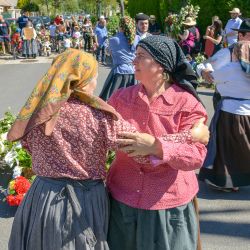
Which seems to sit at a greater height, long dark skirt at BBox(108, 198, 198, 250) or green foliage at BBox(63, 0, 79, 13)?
long dark skirt at BBox(108, 198, 198, 250)

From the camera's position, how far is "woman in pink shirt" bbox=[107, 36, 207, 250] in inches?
89.4

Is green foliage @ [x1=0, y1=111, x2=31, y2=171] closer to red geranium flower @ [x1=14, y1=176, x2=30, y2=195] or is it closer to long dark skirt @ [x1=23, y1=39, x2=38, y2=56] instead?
red geranium flower @ [x1=14, y1=176, x2=30, y2=195]

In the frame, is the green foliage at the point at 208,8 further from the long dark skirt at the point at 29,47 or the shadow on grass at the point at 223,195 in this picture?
the shadow on grass at the point at 223,195

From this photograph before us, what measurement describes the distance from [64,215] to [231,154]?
2609mm

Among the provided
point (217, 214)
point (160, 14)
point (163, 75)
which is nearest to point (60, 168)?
point (163, 75)

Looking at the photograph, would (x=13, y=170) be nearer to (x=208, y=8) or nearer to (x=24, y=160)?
(x=24, y=160)

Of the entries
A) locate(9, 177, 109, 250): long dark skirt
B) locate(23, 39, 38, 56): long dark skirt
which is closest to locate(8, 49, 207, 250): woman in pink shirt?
locate(9, 177, 109, 250): long dark skirt

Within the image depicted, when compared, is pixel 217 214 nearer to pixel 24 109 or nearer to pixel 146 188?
pixel 146 188

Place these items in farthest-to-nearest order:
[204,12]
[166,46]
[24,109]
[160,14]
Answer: [160,14], [204,12], [166,46], [24,109]

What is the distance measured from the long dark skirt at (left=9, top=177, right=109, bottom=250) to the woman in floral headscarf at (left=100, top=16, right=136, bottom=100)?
452cm

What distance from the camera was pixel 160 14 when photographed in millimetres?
21984

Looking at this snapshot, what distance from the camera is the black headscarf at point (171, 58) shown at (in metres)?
2.26

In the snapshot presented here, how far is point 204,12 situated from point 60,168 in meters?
15.2

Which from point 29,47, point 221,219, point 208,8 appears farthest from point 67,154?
point 29,47
